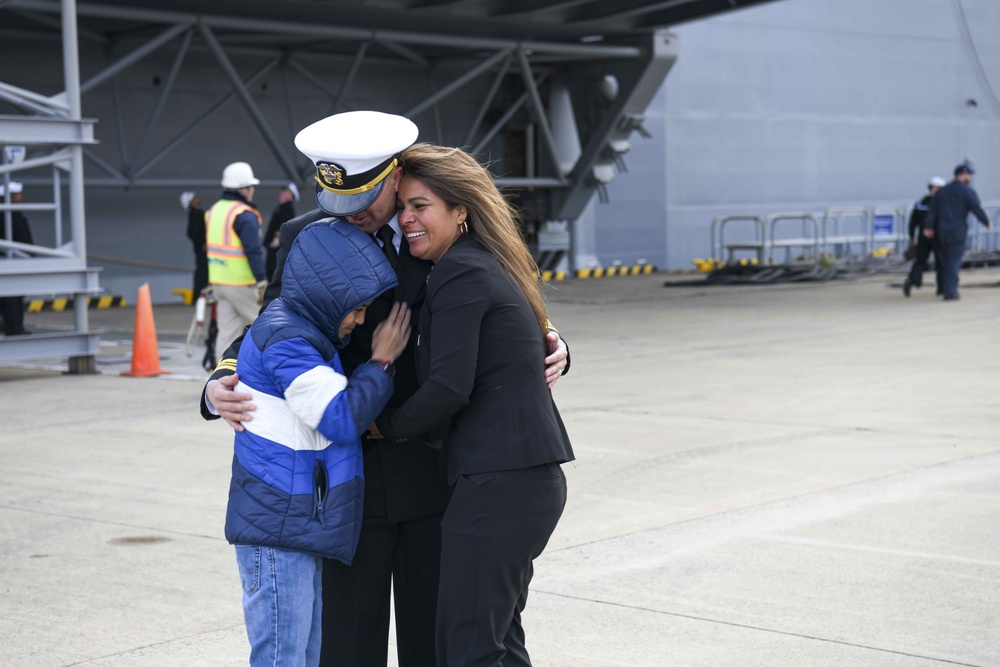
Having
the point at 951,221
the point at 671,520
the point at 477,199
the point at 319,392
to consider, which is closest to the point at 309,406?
the point at 319,392

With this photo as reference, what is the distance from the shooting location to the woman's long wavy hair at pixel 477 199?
10.4 feet

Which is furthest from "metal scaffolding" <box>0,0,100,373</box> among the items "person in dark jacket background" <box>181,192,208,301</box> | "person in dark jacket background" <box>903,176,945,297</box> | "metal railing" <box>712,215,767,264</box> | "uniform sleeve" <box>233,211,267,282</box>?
"metal railing" <box>712,215,767,264</box>

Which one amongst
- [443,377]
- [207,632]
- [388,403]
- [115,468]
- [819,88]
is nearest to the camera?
[443,377]

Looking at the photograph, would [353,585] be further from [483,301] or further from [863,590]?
[863,590]

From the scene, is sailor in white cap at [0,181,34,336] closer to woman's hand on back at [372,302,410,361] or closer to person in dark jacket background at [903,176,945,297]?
woman's hand on back at [372,302,410,361]

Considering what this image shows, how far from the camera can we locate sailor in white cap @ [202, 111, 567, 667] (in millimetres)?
3105

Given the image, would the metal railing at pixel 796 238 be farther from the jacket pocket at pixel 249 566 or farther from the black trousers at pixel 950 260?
the jacket pocket at pixel 249 566

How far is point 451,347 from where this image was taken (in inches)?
120

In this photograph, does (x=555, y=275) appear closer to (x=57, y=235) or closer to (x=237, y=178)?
(x=57, y=235)

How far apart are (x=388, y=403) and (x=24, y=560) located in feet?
10.6

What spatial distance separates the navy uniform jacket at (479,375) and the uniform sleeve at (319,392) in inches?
Answer: 4.1

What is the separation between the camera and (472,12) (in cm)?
2203

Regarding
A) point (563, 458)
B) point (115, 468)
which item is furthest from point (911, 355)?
point (563, 458)

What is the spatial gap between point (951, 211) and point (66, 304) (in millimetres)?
13795
